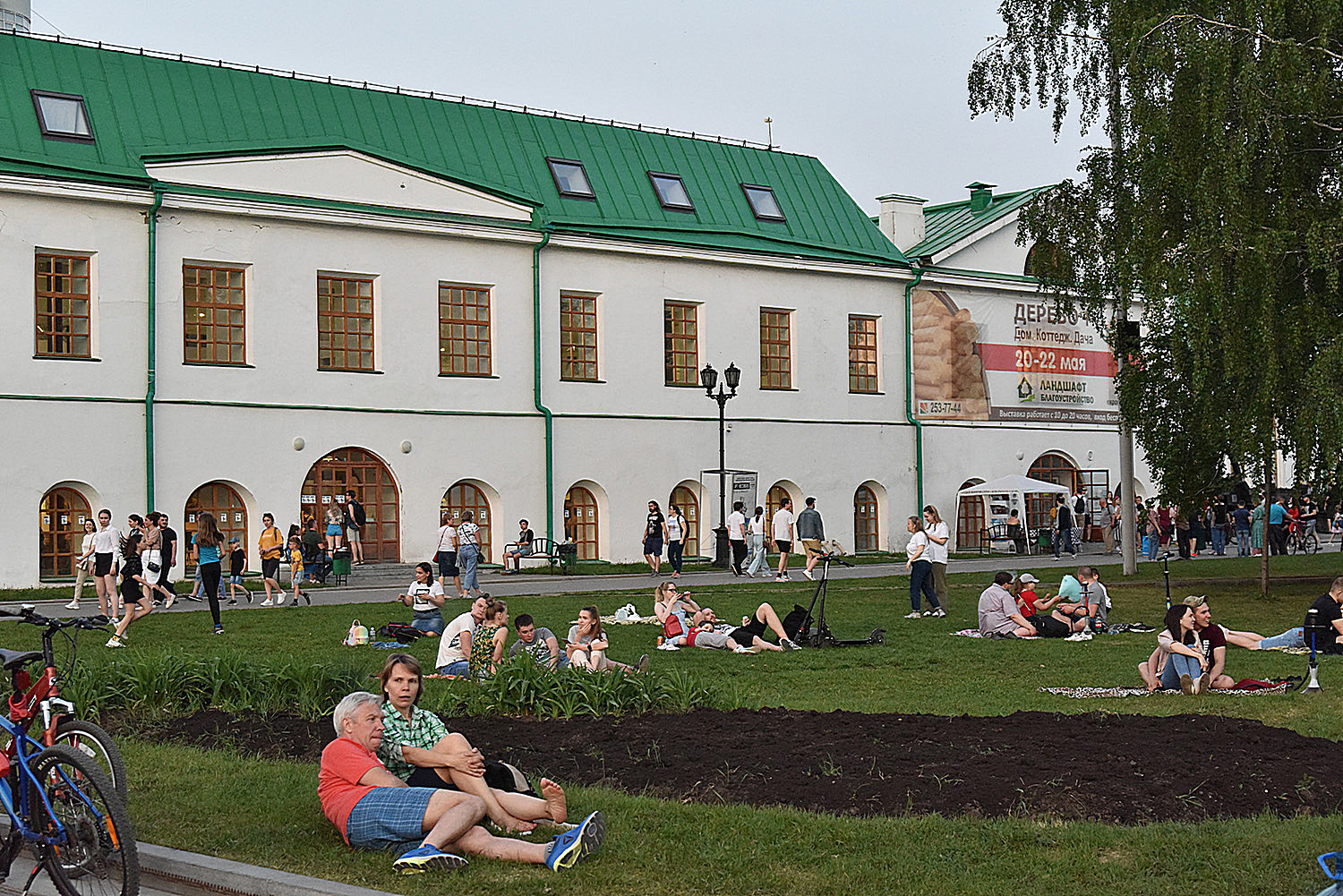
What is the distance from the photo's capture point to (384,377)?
3641cm

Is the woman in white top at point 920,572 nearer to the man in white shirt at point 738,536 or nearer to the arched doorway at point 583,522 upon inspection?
the man in white shirt at point 738,536

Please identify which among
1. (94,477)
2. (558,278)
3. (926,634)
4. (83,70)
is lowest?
(926,634)

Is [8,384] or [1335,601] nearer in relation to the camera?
[1335,601]

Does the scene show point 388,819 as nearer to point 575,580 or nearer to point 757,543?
point 575,580

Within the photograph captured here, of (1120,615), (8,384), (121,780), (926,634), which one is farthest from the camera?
(8,384)

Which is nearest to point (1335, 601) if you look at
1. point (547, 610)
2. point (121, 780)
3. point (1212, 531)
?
point (547, 610)

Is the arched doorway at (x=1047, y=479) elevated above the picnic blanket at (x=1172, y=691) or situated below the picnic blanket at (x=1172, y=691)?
above

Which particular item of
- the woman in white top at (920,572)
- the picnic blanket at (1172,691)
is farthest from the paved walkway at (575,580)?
the picnic blanket at (1172,691)

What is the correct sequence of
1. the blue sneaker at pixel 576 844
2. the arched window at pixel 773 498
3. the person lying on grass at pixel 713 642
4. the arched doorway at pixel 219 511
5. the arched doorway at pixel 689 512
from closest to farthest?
the blue sneaker at pixel 576 844 → the person lying on grass at pixel 713 642 → the arched doorway at pixel 219 511 → the arched doorway at pixel 689 512 → the arched window at pixel 773 498

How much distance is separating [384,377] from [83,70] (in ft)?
29.8

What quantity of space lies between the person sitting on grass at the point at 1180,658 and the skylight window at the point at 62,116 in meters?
25.8

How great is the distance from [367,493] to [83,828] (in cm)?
2936

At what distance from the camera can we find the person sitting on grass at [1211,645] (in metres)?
14.8

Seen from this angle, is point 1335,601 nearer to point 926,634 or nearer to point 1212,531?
point 926,634
